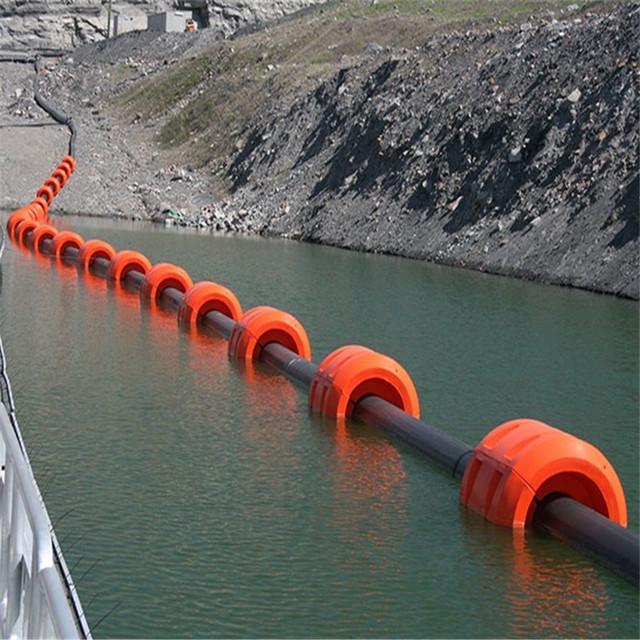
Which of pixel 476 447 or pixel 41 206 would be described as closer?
pixel 476 447

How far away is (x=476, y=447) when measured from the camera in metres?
10.9

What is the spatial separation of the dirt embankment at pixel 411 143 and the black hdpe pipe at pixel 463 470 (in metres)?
11.0

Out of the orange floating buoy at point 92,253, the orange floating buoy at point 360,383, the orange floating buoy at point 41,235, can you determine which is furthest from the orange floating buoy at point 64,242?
the orange floating buoy at point 360,383

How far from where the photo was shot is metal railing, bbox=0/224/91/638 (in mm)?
4441

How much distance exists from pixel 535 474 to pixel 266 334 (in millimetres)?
8010

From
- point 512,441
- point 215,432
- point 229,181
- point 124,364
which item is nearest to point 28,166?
point 229,181

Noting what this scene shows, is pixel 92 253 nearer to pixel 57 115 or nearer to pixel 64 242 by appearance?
pixel 64 242

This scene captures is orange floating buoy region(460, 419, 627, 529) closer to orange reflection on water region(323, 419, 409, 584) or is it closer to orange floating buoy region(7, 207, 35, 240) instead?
orange reflection on water region(323, 419, 409, 584)

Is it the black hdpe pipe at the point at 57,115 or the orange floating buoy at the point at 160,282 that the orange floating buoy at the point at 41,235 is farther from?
the black hdpe pipe at the point at 57,115

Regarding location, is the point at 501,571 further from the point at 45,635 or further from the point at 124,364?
the point at 124,364

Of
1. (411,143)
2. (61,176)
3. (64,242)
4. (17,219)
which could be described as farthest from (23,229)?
(61,176)

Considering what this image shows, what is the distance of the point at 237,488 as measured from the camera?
1105 centimetres

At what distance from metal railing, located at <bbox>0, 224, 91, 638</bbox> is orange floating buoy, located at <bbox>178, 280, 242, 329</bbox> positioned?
13.6 m

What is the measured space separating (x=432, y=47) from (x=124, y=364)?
29.2 metres
